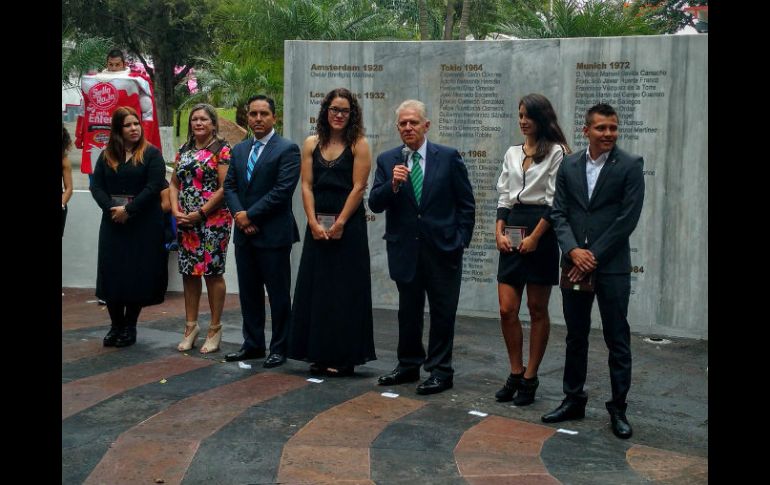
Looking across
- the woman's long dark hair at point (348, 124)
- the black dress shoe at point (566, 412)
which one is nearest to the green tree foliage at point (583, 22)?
the woman's long dark hair at point (348, 124)

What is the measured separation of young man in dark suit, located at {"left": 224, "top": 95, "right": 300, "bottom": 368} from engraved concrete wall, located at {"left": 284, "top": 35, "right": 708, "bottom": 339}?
222 centimetres

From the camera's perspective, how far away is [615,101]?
27.6 ft

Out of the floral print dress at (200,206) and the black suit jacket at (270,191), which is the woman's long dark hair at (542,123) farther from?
the floral print dress at (200,206)

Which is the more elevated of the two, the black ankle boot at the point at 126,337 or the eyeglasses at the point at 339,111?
the eyeglasses at the point at 339,111

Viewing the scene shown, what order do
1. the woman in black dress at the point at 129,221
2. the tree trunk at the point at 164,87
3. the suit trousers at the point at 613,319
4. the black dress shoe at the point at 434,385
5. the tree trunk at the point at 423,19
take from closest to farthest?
the suit trousers at the point at 613,319, the black dress shoe at the point at 434,385, the woman in black dress at the point at 129,221, the tree trunk at the point at 423,19, the tree trunk at the point at 164,87

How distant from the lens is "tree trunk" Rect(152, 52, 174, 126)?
106ft

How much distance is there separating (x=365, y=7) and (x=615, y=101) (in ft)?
44.8

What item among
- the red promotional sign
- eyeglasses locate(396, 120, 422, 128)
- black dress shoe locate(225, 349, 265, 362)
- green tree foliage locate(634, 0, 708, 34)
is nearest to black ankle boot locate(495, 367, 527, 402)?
eyeglasses locate(396, 120, 422, 128)

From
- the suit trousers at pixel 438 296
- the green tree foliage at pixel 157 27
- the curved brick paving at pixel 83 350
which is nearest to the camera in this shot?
the suit trousers at pixel 438 296

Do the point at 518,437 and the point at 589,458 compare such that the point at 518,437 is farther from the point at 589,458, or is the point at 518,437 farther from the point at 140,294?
the point at 140,294

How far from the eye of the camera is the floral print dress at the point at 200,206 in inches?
290

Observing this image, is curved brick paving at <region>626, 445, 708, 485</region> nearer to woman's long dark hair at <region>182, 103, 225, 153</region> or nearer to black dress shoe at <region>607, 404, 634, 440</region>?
black dress shoe at <region>607, 404, 634, 440</region>

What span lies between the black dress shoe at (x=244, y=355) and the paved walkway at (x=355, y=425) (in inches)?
5.0
